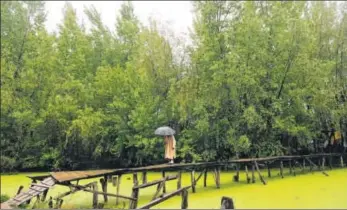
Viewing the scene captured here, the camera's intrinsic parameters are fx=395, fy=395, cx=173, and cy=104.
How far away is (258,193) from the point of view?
4262mm

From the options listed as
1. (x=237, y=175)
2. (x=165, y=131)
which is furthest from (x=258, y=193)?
(x=237, y=175)

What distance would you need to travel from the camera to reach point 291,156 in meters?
6.00

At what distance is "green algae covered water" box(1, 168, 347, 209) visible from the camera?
2.47m

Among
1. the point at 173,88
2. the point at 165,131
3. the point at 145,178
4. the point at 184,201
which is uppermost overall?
the point at 173,88

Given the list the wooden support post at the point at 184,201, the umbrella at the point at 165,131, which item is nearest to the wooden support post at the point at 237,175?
the wooden support post at the point at 184,201

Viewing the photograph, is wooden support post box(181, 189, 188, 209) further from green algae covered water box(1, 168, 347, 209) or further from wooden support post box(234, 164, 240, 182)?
wooden support post box(234, 164, 240, 182)

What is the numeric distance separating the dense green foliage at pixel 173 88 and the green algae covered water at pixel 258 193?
397 mm

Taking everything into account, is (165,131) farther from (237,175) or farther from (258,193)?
(237,175)

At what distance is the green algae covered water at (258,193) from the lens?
2.47 m

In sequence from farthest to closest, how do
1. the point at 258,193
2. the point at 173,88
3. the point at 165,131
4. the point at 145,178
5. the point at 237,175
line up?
the point at 237,175, the point at 145,178, the point at 258,193, the point at 173,88, the point at 165,131

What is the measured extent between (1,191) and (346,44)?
18.9 feet

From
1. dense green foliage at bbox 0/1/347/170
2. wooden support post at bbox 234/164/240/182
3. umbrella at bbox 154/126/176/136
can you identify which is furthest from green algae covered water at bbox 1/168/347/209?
umbrella at bbox 154/126/176/136

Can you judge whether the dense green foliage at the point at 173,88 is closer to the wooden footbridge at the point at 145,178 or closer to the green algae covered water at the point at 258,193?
the wooden footbridge at the point at 145,178

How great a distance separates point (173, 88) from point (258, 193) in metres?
1.46
